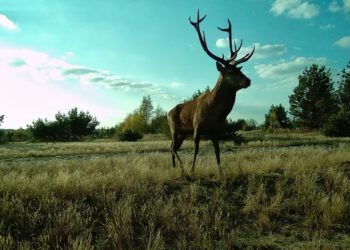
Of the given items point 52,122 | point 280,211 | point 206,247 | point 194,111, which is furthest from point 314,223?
point 52,122

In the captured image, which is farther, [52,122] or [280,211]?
[52,122]

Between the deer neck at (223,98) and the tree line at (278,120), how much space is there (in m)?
19.8

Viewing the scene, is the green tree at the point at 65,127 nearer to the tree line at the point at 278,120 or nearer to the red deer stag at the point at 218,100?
the tree line at the point at 278,120

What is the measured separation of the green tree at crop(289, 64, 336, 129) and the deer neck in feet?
173

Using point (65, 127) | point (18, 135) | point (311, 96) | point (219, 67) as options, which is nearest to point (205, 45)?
point (219, 67)

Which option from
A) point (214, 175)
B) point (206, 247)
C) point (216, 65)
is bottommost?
point (206, 247)

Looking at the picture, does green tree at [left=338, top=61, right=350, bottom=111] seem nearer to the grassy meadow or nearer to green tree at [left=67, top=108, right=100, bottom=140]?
the grassy meadow

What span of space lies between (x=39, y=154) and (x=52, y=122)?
2203 inches

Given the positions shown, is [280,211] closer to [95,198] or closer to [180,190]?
[180,190]

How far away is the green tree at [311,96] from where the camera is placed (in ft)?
193

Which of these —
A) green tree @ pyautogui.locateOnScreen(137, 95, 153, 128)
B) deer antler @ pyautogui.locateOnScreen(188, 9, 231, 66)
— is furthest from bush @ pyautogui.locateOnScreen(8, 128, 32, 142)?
deer antler @ pyautogui.locateOnScreen(188, 9, 231, 66)

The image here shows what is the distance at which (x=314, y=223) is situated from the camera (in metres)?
6.52

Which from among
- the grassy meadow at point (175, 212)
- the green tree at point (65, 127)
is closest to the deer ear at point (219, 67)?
the grassy meadow at point (175, 212)

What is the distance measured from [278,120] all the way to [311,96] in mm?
14407
